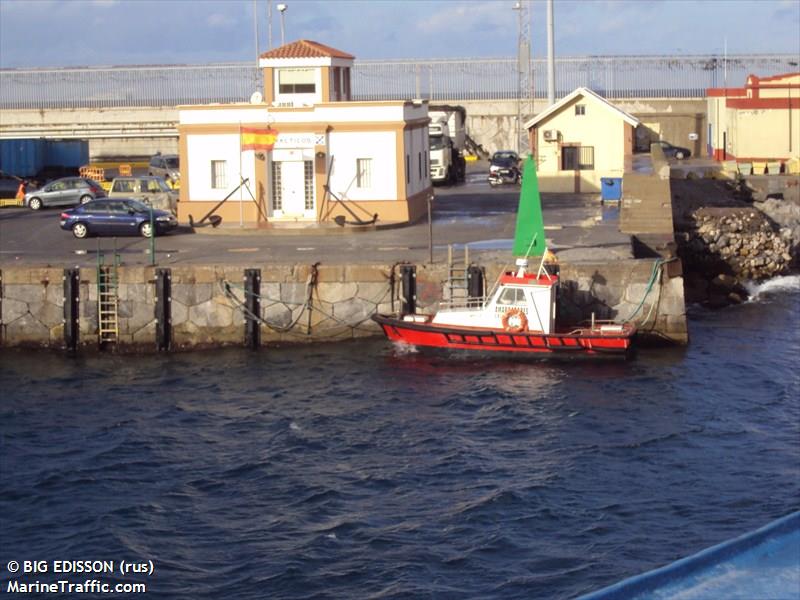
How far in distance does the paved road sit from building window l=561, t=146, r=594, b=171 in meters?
7.75

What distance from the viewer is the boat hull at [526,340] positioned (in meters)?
26.6

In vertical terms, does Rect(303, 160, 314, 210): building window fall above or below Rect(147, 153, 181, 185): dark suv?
below

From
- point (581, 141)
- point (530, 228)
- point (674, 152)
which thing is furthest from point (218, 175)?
point (674, 152)

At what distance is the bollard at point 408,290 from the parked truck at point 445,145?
23274mm

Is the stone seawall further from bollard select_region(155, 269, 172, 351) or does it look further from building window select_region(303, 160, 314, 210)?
building window select_region(303, 160, 314, 210)

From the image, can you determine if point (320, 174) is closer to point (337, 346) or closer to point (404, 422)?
point (337, 346)

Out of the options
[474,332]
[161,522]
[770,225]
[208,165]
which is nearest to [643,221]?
[770,225]

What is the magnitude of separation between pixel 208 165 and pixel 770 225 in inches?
806

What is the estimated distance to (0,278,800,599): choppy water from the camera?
16047 mm

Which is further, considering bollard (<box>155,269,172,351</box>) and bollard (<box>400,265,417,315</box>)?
bollard (<box>400,265,417,315</box>)

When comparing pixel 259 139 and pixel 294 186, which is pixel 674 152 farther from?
pixel 259 139

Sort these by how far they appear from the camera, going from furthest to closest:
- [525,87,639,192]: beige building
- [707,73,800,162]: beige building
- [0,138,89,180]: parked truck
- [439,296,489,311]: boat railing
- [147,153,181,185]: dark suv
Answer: [0,138,89,180]: parked truck
[707,73,800,162]: beige building
[147,153,181,185]: dark suv
[525,87,639,192]: beige building
[439,296,489,311]: boat railing

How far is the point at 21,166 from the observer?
194 ft

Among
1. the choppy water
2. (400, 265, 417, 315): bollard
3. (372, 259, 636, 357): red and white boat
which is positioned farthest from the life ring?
(400, 265, 417, 315): bollard
